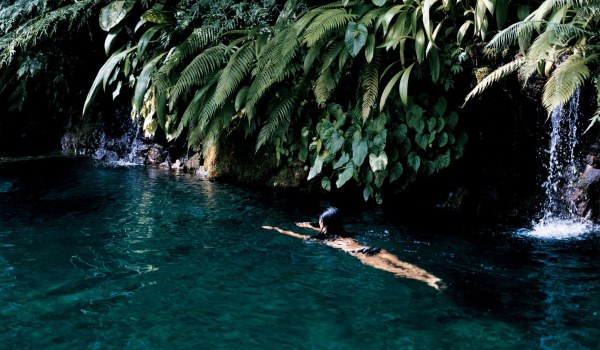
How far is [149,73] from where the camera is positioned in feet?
23.2

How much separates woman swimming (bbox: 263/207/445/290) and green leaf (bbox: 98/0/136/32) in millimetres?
4692

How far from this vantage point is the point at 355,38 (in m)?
5.27

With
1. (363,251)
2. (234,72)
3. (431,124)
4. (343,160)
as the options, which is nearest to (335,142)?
(343,160)

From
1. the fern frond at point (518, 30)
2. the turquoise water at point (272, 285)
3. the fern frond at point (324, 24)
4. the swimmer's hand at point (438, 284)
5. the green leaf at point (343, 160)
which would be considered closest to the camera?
the turquoise water at point (272, 285)

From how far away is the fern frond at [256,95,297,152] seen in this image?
591 cm

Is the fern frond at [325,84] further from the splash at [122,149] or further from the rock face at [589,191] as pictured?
the splash at [122,149]

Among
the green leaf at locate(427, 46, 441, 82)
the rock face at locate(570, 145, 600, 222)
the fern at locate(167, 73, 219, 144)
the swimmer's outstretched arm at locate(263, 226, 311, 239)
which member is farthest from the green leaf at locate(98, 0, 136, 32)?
the rock face at locate(570, 145, 600, 222)

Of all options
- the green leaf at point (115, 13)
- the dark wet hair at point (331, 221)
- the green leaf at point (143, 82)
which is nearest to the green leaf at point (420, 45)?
the dark wet hair at point (331, 221)

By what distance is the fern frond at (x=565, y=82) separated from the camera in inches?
158

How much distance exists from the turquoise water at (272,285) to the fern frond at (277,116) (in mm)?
849

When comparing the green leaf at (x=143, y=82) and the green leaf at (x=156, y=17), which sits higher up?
the green leaf at (x=156, y=17)

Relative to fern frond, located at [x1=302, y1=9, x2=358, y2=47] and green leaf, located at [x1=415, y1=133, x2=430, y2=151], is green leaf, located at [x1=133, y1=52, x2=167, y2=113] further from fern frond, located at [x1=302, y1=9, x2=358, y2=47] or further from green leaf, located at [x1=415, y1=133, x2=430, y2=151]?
green leaf, located at [x1=415, y1=133, x2=430, y2=151]

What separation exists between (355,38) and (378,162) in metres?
1.21

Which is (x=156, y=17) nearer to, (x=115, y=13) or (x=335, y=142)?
(x=115, y=13)
